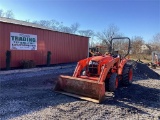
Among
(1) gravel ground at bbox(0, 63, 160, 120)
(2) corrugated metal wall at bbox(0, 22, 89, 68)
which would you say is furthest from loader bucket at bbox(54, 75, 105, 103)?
(2) corrugated metal wall at bbox(0, 22, 89, 68)

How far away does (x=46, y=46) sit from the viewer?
15.6 metres

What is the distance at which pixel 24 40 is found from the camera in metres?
13.8

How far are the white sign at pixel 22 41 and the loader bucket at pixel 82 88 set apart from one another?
678 cm

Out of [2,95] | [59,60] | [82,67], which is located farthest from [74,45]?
[2,95]

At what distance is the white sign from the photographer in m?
13.0

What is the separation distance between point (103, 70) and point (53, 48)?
9.95m

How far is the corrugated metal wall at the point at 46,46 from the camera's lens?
12.5 m

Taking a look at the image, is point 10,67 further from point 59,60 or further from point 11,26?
point 59,60

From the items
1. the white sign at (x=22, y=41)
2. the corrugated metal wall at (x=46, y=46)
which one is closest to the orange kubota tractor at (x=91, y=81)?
the corrugated metal wall at (x=46, y=46)

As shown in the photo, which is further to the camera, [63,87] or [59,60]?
[59,60]

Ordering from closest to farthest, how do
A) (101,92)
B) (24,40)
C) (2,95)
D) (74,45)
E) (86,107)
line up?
(86,107) → (101,92) → (2,95) → (24,40) → (74,45)

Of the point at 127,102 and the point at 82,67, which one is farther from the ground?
the point at 82,67

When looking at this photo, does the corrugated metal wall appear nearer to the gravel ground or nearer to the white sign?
the white sign

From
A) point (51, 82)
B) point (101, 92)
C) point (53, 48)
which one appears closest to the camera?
point (101, 92)
